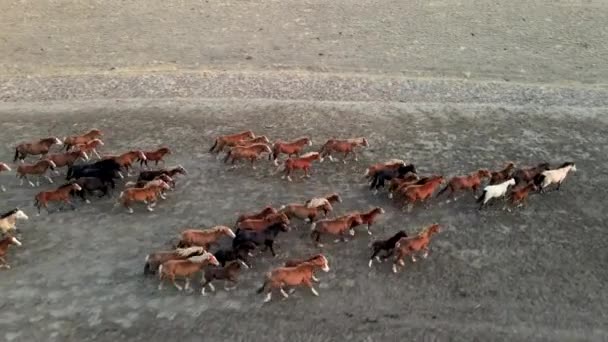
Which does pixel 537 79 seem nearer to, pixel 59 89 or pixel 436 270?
pixel 436 270

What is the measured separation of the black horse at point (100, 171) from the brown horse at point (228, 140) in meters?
2.06

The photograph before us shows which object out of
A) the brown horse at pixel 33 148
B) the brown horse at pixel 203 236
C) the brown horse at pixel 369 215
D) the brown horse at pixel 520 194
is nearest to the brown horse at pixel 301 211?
the brown horse at pixel 369 215

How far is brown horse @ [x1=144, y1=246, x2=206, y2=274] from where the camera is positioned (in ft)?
33.5

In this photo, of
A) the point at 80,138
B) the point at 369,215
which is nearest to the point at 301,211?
the point at 369,215

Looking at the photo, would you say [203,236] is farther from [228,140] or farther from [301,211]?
[228,140]

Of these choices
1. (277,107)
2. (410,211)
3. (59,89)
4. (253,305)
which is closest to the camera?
(253,305)

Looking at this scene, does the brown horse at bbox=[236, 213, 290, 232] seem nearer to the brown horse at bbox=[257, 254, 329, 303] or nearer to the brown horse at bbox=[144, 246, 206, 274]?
the brown horse at bbox=[144, 246, 206, 274]

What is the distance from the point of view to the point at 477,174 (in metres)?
12.4

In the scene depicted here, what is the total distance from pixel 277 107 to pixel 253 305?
24.4 ft

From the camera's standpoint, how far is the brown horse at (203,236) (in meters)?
10.8

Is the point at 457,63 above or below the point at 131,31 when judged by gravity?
below

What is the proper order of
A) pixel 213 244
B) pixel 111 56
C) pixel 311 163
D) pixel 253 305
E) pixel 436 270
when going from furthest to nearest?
pixel 111 56, pixel 311 163, pixel 213 244, pixel 436 270, pixel 253 305

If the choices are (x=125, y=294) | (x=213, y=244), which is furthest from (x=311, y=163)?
(x=125, y=294)

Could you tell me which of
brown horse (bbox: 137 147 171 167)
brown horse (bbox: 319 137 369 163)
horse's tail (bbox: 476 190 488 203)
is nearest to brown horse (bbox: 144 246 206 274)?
brown horse (bbox: 137 147 171 167)
